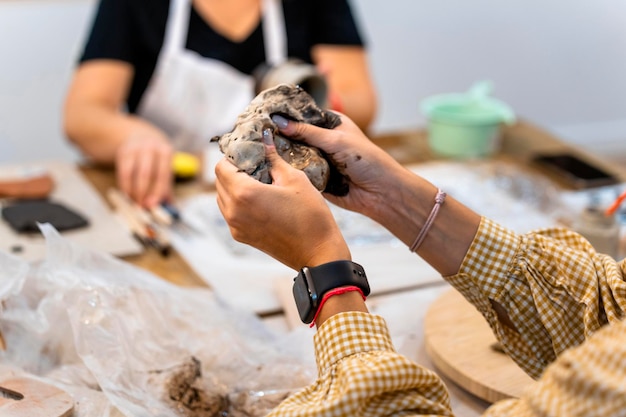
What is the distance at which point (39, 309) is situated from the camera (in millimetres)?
1147

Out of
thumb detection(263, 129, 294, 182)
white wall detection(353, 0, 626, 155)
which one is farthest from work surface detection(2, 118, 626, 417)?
white wall detection(353, 0, 626, 155)

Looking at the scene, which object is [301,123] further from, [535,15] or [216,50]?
[535,15]

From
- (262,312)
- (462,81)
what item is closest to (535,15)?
(462,81)

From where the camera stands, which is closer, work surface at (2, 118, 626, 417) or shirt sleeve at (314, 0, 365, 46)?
work surface at (2, 118, 626, 417)

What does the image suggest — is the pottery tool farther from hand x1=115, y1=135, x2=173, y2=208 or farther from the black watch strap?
hand x1=115, y1=135, x2=173, y2=208

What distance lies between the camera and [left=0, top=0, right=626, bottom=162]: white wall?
3059 millimetres

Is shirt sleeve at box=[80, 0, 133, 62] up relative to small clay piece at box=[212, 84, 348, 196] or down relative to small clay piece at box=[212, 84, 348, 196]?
down

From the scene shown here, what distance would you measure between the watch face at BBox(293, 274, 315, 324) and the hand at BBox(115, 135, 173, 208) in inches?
34.1

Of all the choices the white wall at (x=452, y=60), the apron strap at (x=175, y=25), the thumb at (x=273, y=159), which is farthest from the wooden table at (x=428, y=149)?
the white wall at (x=452, y=60)

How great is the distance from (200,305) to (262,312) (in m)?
0.13

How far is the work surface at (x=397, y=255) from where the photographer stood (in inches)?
50.4

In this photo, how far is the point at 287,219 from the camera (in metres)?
0.88

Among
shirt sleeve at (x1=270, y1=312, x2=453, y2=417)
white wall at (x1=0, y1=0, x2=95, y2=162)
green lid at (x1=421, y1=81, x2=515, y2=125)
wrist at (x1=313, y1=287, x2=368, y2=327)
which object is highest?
wrist at (x1=313, y1=287, x2=368, y2=327)

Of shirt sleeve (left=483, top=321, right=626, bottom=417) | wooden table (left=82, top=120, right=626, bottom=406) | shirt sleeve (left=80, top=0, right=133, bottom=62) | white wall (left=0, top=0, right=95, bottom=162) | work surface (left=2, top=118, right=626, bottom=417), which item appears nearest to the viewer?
shirt sleeve (left=483, top=321, right=626, bottom=417)
